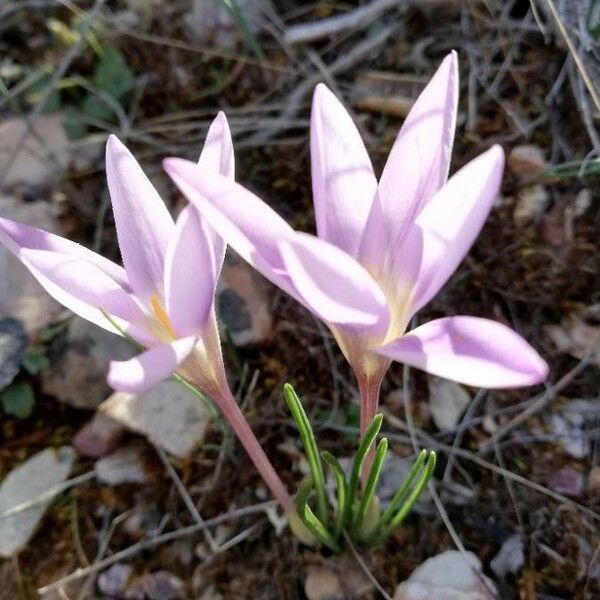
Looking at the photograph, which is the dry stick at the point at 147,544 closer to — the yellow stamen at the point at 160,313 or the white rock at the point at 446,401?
the white rock at the point at 446,401

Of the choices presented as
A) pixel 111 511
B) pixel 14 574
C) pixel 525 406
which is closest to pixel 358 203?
pixel 525 406

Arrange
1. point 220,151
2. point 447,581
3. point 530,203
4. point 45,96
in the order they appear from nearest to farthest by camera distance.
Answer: point 220,151 < point 447,581 < point 530,203 < point 45,96

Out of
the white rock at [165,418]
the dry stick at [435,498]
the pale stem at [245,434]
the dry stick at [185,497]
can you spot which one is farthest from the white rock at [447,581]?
the white rock at [165,418]

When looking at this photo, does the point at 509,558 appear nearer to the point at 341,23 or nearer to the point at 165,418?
the point at 165,418

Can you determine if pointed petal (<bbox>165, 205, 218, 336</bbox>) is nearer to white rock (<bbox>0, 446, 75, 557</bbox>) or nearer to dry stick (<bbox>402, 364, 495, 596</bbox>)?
dry stick (<bbox>402, 364, 495, 596</bbox>)

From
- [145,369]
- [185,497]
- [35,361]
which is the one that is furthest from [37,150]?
[145,369]

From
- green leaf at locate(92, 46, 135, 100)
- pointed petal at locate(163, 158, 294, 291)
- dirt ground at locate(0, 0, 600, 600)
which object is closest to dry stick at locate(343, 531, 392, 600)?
dirt ground at locate(0, 0, 600, 600)
